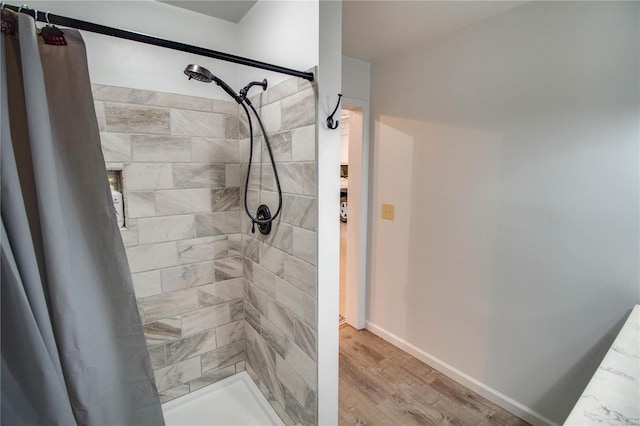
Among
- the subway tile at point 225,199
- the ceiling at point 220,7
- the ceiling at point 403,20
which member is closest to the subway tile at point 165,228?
the subway tile at point 225,199

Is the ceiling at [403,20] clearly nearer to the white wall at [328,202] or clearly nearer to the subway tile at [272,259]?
the white wall at [328,202]

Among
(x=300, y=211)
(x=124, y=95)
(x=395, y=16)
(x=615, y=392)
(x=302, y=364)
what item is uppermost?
(x=395, y=16)

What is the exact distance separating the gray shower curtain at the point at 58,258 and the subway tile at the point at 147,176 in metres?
0.64

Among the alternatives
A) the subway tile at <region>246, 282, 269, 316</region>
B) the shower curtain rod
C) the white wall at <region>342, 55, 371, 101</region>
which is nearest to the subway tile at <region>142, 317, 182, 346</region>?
the subway tile at <region>246, 282, 269, 316</region>

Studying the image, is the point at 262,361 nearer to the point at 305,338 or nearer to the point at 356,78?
the point at 305,338

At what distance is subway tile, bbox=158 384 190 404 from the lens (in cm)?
175

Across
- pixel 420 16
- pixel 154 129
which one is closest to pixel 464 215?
pixel 420 16

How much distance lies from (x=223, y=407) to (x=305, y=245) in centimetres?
121

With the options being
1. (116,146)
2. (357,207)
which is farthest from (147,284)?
(357,207)

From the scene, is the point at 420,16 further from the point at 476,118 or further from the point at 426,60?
the point at 476,118

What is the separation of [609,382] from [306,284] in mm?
1079

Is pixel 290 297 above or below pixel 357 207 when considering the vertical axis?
below

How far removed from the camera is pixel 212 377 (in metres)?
1.90

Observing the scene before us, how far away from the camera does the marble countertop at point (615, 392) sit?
31.4 inches
